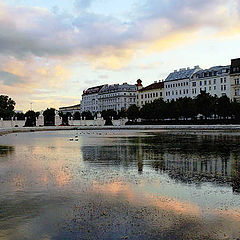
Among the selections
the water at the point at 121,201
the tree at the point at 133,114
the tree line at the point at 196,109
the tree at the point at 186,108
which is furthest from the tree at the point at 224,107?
the water at the point at 121,201

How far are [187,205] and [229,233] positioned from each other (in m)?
2.51

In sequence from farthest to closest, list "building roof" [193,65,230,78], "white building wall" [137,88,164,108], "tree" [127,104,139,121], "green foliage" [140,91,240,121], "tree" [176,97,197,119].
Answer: "white building wall" [137,88,164,108], "tree" [127,104,139,121], "building roof" [193,65,230,78], "tree" [176,97,197,119], "green foliage" [140,91,240,121]

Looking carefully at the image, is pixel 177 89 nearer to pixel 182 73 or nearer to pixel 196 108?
pixel 182 73

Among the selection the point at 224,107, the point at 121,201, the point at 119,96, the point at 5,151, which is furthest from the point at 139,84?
the point at 121,201

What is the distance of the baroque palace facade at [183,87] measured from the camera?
117 m

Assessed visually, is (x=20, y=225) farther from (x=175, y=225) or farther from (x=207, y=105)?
(x=207, y=105)

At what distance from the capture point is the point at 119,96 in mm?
177500

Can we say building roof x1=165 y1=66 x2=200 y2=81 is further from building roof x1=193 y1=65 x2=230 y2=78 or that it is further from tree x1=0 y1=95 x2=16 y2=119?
tree x1=0 y1=95 x2=16 y2=119

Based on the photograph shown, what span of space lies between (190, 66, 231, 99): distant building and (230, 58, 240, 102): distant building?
171cm

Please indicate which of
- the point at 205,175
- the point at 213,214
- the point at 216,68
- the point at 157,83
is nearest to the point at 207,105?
the point at 216,68

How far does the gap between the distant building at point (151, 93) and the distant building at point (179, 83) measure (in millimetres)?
5892

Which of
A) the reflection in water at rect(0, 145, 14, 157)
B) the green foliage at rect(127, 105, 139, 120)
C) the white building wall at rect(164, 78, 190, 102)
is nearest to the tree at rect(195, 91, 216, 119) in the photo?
the green foliage at rect(127, 105, 139, 120)

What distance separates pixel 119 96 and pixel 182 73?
150 feet

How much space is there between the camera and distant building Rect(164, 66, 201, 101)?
134 m
